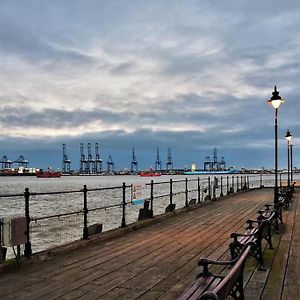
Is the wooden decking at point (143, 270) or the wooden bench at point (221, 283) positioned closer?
the wooden bench at point (221, 283)

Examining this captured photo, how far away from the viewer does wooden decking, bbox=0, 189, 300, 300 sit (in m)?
5.24

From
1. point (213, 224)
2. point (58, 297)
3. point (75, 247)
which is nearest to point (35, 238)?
point (213, 224)

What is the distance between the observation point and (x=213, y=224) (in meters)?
11.9

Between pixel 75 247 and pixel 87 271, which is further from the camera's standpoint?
pixel 75 247

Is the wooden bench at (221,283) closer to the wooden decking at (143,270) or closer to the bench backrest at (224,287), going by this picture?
the bench backrest at (224,287)

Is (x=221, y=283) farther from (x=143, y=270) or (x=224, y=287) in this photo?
(x=143, y=270)

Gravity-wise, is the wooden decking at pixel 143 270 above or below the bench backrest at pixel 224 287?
below

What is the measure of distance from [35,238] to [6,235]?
15.4m

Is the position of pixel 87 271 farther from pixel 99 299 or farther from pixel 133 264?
pixel 99 299

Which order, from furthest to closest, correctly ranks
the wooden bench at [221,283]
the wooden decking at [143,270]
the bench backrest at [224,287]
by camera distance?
the wooden decking at [143,270]
the wooden bench at [221,283]
the bench backrest at [224,287]

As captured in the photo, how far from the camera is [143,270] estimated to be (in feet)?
21.1

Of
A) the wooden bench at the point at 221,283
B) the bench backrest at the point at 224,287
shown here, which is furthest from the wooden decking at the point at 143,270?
the bench backrest at the point at 224,287

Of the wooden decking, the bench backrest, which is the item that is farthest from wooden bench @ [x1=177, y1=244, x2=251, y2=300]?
the wooden decking

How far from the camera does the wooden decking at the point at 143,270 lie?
17.2 feet
